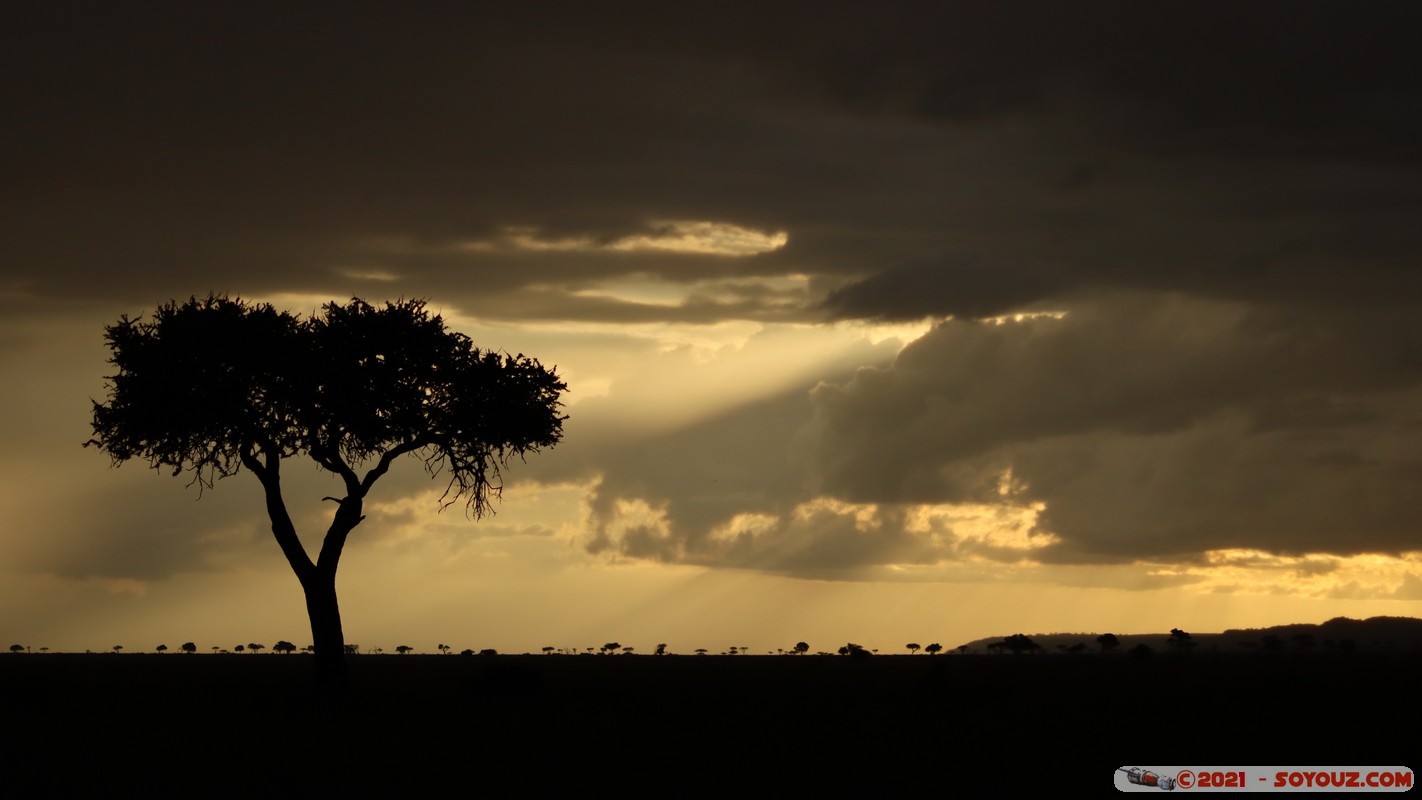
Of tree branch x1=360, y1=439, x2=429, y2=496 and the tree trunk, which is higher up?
tree branch x1=360, y1=439, x2=429, y2=496

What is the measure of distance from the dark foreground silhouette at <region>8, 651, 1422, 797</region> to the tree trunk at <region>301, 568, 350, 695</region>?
4.00 feet

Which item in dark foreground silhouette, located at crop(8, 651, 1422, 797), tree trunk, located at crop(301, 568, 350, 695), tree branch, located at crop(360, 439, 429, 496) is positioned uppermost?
tree branch, located at crop(360, 439, 429, 496)

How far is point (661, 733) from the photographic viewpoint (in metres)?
36.0

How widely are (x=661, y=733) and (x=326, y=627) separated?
16.9 metres

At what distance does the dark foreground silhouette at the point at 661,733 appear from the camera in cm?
2802

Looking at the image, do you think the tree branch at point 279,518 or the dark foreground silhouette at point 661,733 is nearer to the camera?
the dark foreground silhouette at point 661,733

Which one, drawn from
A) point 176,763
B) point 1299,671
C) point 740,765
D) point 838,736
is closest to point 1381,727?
point 838,736

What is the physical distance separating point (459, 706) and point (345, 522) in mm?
7746

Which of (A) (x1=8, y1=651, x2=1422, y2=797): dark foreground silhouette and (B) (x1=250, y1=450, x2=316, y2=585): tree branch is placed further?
(B) (x1=250, y1=450, x2=316, y2=585): tree branch

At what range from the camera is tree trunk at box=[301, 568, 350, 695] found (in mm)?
47938

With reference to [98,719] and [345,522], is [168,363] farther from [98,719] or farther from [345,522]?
[98,719]

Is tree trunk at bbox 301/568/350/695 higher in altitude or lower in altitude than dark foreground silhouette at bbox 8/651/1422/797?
higher

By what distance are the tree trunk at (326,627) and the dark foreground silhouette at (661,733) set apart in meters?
1.22

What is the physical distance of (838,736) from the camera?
34938 millimetres
